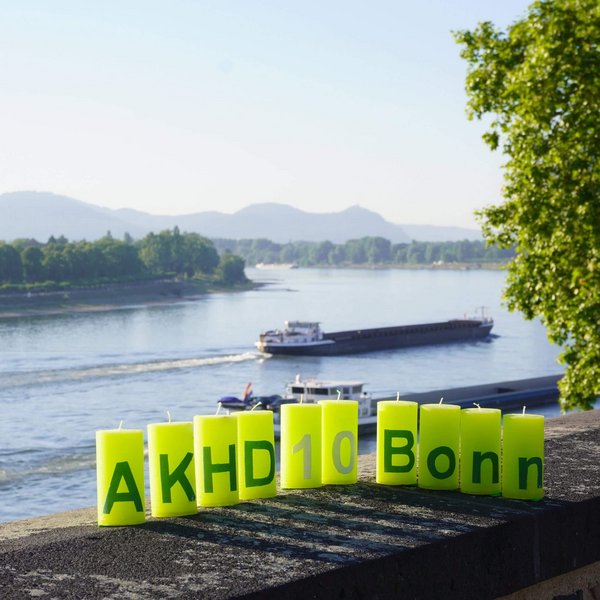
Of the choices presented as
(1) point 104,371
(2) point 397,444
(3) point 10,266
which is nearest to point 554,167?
(2) point 397,444

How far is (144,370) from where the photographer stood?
60688 millimetres

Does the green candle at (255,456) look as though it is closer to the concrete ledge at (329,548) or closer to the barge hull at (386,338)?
the concrete ledge at (329,548)

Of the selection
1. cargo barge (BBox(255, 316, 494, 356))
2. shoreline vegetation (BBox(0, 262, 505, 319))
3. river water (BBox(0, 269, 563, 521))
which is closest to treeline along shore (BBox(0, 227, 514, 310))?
shoreline vegetation (BBox(0, 262, 505, 319))

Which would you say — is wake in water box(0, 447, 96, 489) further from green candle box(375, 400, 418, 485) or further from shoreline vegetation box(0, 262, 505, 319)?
shoreline vegetation box(0, 262, 505, 319)

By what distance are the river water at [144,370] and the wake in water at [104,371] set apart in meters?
0.08

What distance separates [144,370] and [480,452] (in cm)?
5857

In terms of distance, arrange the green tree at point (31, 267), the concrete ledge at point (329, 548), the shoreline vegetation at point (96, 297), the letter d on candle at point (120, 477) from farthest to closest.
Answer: the green tree at point (31, 267) → the shoreline vegetation at point (96, 297) → the letter d on candle at point (120, 477) → the concrete ledge at point (329, 548)

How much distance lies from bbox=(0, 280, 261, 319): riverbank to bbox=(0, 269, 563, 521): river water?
193 inches

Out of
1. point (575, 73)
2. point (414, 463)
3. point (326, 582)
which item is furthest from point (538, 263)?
point (326, 582)

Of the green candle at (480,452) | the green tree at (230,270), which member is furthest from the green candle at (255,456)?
the green tree at (230,270)

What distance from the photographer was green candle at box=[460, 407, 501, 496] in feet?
9.96

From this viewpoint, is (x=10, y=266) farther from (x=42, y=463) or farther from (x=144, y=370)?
(x=42, y=463)

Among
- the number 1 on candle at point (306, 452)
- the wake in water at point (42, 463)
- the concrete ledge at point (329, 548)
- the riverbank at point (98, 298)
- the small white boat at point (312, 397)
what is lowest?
the wake in water at point (42, 463)

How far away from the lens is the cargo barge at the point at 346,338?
75500 millimetres
